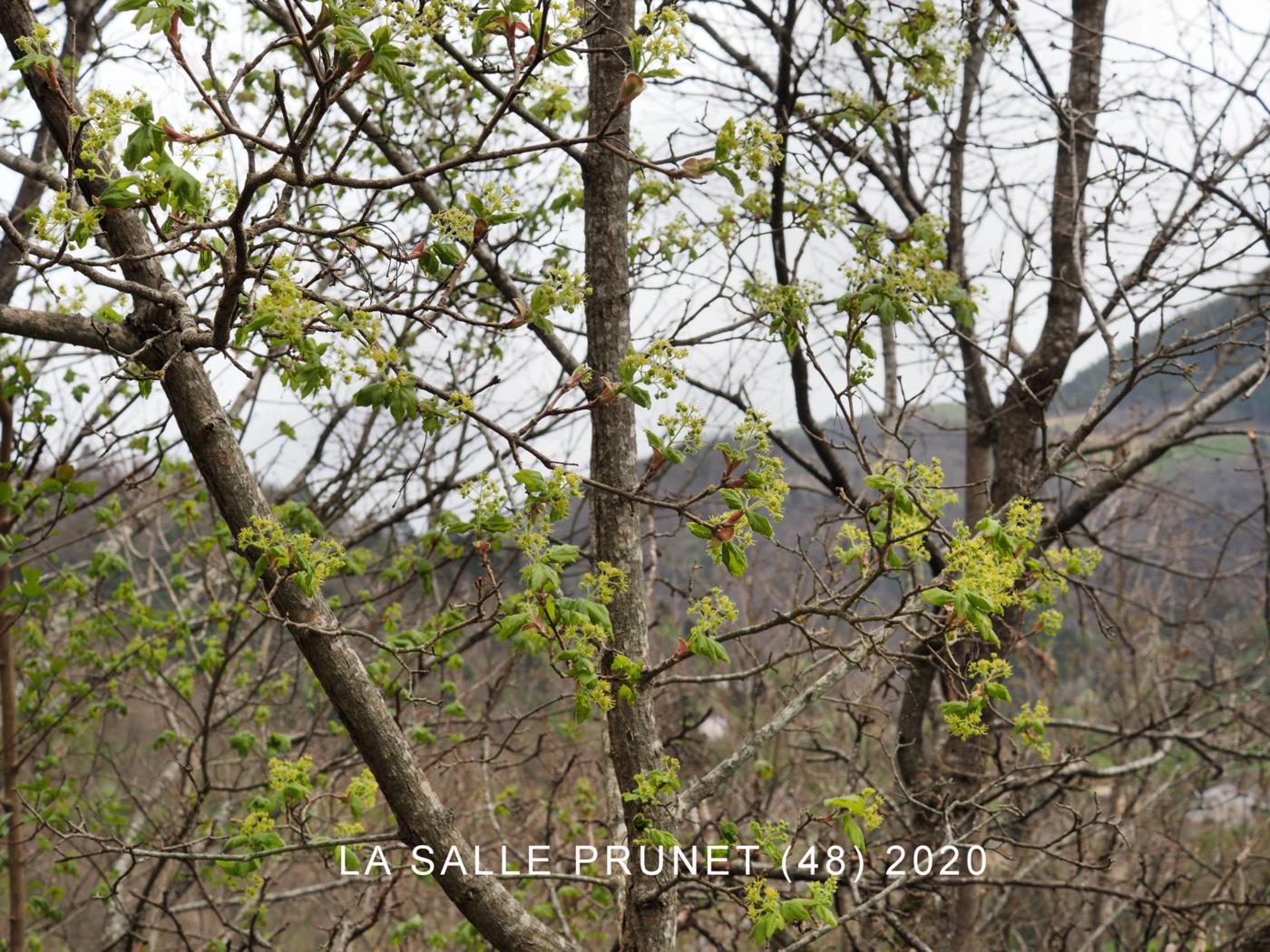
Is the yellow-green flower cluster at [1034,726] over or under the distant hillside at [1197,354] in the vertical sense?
under

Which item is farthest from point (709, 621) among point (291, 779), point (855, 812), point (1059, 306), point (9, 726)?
point (1059, 306)

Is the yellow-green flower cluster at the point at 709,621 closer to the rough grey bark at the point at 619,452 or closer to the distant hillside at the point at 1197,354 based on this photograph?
the rough grey bark at the point at 619,452

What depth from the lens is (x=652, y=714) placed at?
9.05 feet

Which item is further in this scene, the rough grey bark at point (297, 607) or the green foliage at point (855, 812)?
the rough grey bark at point (297, 607)

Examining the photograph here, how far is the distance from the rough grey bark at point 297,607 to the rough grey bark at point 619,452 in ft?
0.86

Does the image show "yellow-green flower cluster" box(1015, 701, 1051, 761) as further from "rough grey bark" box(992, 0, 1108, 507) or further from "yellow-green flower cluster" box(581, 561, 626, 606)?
"rough grey bark" box(992, 0, 1108, 507)

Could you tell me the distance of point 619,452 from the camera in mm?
2770

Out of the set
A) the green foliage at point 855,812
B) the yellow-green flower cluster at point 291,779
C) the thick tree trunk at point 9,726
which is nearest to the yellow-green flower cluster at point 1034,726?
the green foliage at point 855,812

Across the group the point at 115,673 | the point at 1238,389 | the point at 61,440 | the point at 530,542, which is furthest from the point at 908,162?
the point at 61,440

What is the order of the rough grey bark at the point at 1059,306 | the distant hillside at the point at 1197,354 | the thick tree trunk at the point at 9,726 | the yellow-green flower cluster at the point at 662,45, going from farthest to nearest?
the rough grey bark at the point at 1059,306, the thick tree trunk at the point at 9,726, the distant hillside at the point at 1197,354, the yellow-green flower cluster at the point at 662,45

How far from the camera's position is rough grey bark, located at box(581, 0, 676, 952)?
265cm

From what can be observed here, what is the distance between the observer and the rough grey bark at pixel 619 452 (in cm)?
265

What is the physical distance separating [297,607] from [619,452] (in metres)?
0.92

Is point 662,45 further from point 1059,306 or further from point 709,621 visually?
point 1059,306
